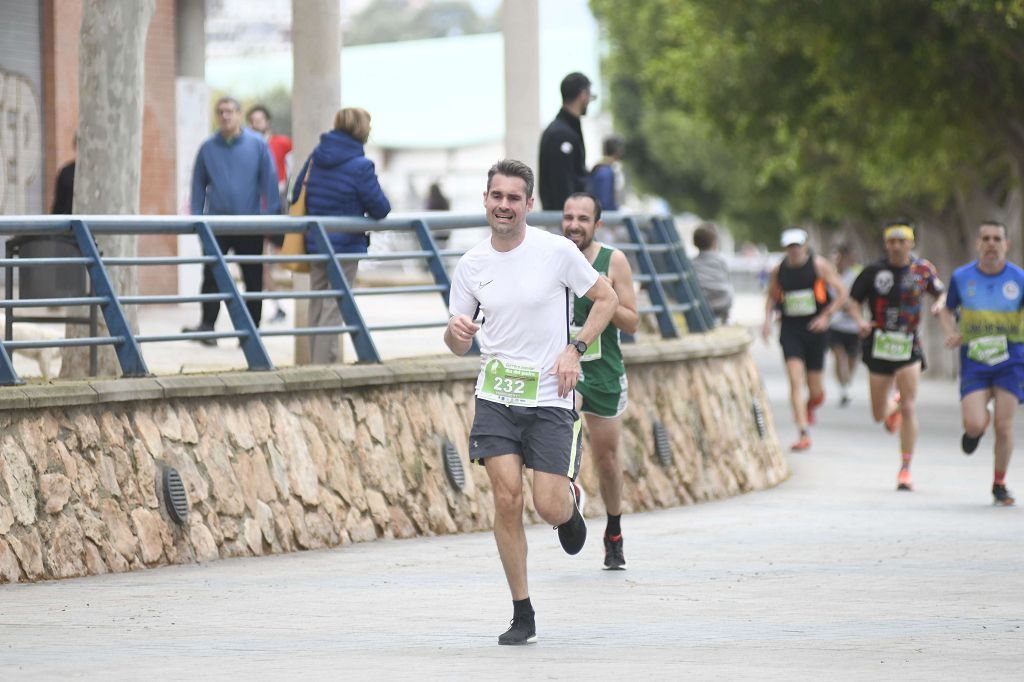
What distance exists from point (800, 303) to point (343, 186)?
7442 millimetres

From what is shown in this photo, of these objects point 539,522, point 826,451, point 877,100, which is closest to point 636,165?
point 877,100

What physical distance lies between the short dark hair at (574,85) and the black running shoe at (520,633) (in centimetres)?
672

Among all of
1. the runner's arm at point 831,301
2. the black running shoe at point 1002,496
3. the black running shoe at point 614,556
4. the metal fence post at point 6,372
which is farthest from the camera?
the runner's arm at point 831,301

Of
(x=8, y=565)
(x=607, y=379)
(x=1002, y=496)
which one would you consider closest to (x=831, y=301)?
(x=1002, y=496)

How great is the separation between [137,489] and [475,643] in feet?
10.0

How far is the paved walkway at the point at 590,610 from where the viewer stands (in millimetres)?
7449

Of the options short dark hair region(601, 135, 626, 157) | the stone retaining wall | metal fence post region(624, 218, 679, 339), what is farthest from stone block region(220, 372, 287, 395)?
short dark hair region(601, 135, 626, 157)

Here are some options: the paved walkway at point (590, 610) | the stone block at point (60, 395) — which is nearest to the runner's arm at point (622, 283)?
the paved walkway at point (590, 610)

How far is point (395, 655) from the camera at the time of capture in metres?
7.68

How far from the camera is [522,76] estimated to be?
1964 cm

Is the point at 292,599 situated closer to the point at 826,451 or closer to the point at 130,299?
the point at 130,299

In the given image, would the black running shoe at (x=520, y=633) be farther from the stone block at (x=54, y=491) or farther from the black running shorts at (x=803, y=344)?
the black running shorts at (x=803, y=344)

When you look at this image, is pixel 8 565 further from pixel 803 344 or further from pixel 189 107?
pixel 189 107

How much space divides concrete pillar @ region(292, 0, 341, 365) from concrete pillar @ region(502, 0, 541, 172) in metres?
4.73
